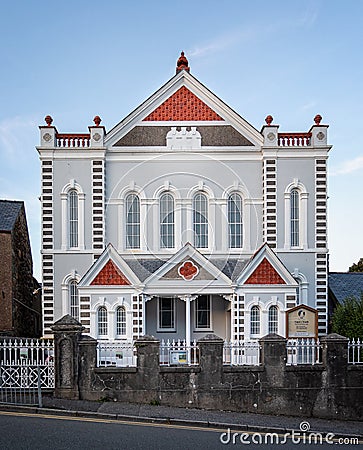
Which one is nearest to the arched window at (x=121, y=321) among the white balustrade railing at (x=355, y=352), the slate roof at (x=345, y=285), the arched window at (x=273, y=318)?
the arched window at (x=273, y=318)

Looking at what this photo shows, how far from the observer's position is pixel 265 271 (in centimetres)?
2548

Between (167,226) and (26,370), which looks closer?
(26,370)

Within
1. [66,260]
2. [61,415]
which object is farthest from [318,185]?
[61,415]

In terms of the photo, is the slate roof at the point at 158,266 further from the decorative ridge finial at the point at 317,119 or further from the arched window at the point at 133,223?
the decorative ridge finial at the point at 317,119

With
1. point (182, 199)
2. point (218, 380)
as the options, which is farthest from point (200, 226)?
point (218, 380)

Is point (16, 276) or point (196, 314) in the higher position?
point (16, 276)

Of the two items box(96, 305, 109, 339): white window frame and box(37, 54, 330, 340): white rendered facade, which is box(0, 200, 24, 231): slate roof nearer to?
box(37, 54, 330, 340): white rendered facade

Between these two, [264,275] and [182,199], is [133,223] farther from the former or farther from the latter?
[264,275]

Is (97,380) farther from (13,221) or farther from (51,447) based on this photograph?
(13,221)

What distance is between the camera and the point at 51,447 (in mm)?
11172

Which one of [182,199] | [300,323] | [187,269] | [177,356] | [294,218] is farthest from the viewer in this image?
[294,218]

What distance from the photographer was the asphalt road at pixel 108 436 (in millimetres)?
11562

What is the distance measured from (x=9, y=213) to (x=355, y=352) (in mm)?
19399

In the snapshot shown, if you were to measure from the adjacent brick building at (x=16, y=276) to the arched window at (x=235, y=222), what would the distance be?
1049cm
